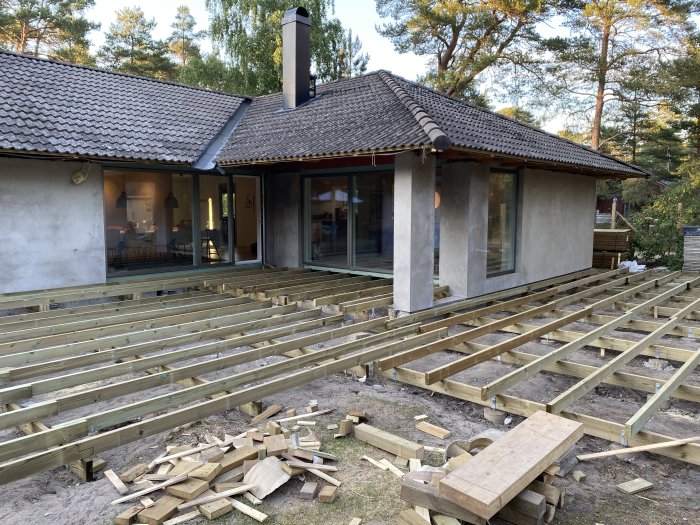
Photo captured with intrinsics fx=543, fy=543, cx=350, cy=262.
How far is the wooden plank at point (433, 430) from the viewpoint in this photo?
438 centimetres

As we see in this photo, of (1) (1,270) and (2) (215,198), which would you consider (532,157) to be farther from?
(1) (1,270)

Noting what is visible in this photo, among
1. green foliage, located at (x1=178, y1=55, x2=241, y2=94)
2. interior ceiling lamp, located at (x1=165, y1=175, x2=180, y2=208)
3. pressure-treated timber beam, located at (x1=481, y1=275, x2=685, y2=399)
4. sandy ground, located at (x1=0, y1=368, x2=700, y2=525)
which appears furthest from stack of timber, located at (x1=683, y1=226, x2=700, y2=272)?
green foliage, located at (x1=178, y1=55, x2=241, y2=94)

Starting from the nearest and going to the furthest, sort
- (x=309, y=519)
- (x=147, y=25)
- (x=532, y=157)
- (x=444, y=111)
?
(x=309, y=519) → (x=532, y=157) → (x=444, y=111) → (x=147, y=25)

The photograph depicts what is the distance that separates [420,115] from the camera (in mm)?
7805

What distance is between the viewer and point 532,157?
28.7ft

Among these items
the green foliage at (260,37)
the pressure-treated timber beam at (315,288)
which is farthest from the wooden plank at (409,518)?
the green foliage at (260,37)

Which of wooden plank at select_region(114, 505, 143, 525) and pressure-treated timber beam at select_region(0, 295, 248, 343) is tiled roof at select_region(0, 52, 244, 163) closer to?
pressure-treated timber beam at select_region(0, 295, 248, 343)

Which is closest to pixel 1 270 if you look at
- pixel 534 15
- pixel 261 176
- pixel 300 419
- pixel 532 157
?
pixel 261 176

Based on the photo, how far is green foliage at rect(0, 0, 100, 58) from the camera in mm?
25250

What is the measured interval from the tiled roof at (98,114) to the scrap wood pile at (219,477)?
6.12 m

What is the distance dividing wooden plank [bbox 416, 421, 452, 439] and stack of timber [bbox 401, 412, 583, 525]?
3.02 feet

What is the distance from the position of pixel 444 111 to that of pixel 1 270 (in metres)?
7.53

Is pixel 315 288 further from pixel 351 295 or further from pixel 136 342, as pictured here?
pixel 136 342

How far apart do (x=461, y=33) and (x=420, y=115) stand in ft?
58.7
